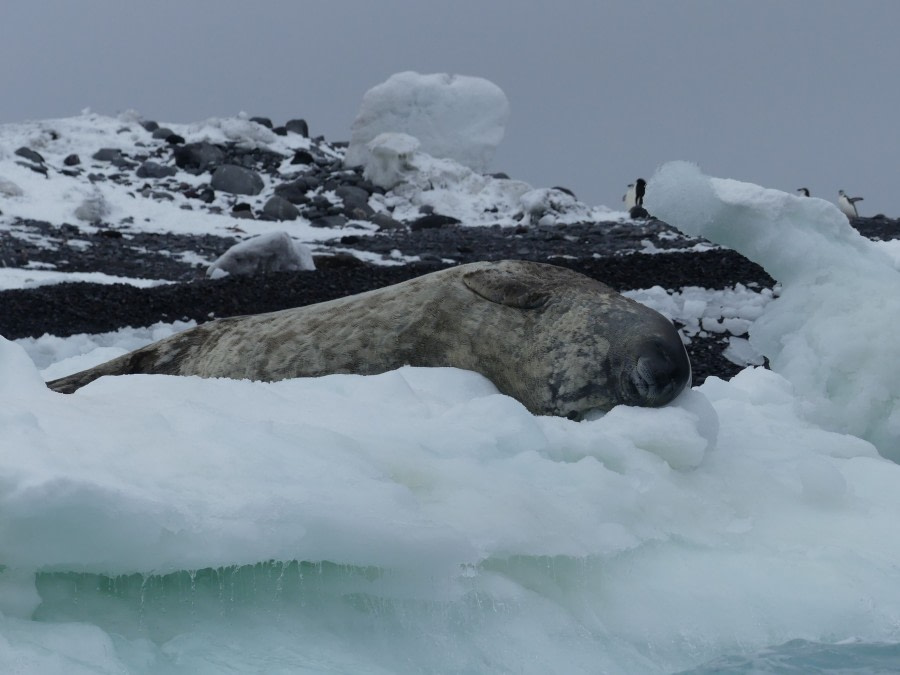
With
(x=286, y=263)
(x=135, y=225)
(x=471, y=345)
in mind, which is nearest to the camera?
(x=471, y=345)

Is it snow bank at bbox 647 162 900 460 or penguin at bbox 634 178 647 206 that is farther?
penguin at bbox 634 178 647 206

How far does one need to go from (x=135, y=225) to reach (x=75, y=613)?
17546mm

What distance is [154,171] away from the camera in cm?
2412

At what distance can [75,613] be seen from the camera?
6.46ft

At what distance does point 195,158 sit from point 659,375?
23045 millimetres

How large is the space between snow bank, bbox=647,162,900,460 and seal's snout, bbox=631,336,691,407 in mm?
867

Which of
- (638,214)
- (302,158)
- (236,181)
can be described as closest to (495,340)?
(638,214)

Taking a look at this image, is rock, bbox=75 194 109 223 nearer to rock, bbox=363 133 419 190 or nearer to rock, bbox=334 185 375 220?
rock, bbox=334 185 375 220

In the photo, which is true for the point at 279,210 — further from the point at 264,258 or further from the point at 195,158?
the point at 264,258

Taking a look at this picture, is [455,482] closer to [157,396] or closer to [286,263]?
[157,396]

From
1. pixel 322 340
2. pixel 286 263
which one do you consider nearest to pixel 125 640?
pixel 322 340

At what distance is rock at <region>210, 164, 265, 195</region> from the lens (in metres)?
22.7

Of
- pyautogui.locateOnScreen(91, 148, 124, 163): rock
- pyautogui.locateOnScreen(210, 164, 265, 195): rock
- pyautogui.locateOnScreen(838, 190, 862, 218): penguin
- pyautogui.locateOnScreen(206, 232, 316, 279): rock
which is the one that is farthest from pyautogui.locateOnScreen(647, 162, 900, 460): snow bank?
pyautogui.locateOnScreen(91, 148, 124, 163): rock

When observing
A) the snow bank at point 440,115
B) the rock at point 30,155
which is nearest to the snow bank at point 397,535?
the rock at point 30,155
